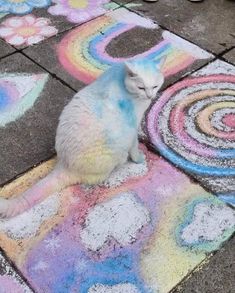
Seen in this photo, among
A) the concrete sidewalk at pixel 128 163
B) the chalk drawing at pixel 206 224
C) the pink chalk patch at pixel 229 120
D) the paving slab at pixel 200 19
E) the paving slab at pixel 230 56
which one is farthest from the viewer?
the paving slab at pixel 200 19

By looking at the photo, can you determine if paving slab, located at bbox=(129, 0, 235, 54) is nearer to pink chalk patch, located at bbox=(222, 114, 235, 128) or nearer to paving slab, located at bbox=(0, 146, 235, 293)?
pink chalk patch, located at bbox=(222, 114, 235, 128)

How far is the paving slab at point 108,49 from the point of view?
3883mm

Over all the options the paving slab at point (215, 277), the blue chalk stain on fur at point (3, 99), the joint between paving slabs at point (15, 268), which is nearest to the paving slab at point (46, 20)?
the blue chalk stain on fur at point (3, 99)

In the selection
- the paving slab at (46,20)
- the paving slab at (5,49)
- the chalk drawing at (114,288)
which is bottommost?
the chalk drawing at (114,288)

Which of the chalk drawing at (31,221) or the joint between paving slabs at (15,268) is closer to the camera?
the joint between paving slabs at (15,268)

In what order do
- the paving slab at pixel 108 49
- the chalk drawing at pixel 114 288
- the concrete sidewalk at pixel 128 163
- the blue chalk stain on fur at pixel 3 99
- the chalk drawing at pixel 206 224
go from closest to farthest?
1. the chalk drawing at pixel 114 288
2. the concrete sidewalk at pixel 128 163
3. the chalk drawing at pixel 206 224
4. the blue chalk stain on fur at pixel 3 99
5. the paving slab at pixel 108 49

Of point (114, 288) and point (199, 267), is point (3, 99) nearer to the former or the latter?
point (114, 288)

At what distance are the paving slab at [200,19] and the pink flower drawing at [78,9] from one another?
0.39m

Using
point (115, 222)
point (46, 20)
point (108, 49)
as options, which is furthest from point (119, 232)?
point (46, 20)

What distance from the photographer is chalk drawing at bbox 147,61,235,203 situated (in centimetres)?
310

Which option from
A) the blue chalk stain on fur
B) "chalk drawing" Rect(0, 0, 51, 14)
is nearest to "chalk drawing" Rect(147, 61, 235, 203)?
the blue chalk stain on fur

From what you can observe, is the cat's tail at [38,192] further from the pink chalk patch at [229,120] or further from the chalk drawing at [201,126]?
the pink chalk patch at [229,120]

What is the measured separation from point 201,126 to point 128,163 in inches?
25.3

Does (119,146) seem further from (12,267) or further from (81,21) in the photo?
(81,21)
